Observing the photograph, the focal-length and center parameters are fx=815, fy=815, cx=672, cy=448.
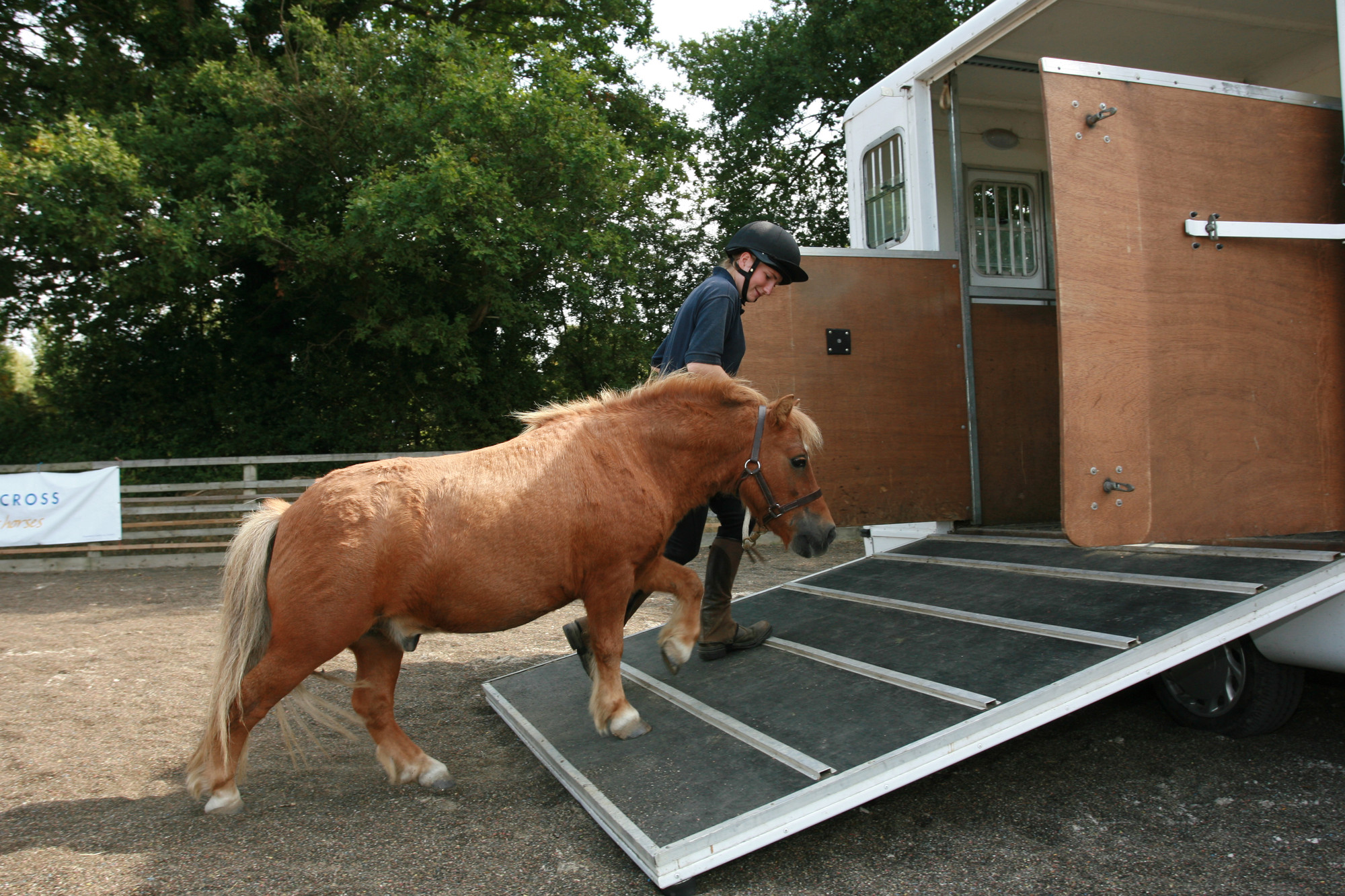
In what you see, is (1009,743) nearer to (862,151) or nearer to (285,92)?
(862,151)

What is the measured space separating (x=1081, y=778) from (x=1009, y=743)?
401mm

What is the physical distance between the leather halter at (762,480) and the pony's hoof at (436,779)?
1.62 m

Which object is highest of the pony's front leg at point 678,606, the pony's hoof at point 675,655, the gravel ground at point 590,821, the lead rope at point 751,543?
the lead rope at point 751,543

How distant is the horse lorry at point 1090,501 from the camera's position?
2609 mm

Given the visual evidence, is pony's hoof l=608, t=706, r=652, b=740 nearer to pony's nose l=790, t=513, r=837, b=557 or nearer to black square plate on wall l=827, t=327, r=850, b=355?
pony's nose l=790, t=513, r=837, b=557

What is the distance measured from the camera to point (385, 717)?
10.5ft

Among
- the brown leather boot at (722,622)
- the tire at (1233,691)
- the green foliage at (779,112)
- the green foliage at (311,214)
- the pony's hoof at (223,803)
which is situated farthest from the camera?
the green foliage at (779,112)

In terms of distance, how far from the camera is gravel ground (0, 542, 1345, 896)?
2.37m

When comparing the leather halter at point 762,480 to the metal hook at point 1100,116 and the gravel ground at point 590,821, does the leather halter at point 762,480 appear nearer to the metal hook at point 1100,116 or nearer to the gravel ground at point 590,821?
the gravel ground at point 590,821

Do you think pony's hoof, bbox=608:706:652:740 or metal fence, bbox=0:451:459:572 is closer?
pony's hoof, bbox=608:706:652:740

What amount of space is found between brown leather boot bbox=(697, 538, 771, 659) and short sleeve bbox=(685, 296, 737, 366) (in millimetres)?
924

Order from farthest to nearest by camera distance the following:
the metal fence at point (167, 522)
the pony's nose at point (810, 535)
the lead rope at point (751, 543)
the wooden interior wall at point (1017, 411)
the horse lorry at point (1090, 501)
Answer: the metal fence at point (167, 522) → the wooden interior wall at point (1017, 411) → the lead rope at point (751, 543) → the pony's nose at point (810, 535) → the horse lorry at point (1090, 501)

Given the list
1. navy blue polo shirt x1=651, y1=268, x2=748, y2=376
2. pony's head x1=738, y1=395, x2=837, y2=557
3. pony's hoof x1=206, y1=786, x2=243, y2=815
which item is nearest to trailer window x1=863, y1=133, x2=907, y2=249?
navy blue polo shirt x1=651, y1=268, x2=748, y2=376

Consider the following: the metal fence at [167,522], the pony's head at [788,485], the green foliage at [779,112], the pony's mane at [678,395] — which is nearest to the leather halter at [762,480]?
the pony's head at [788,485]
